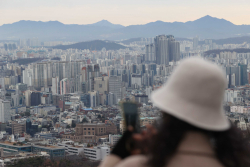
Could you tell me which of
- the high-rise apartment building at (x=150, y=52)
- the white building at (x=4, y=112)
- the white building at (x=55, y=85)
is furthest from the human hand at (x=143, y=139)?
the high-rise apartment building at (x=150, y=52)

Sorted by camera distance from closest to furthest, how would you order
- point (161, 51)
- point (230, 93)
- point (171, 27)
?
1. point (230, 93)
2. point (161, 51)
3. point (171, 27)

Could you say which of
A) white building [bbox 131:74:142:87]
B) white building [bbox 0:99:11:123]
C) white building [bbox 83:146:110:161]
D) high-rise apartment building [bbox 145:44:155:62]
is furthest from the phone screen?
Result: high-rise apartment building [bbox 145:44:155:62]

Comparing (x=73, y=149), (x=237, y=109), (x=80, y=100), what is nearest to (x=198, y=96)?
(x=73, y=149)

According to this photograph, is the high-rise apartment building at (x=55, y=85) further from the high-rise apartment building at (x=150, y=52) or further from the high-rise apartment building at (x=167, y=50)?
the high-rise apartment building at (x=150, y=52)

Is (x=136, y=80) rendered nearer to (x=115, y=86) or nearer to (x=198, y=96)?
(x=115, y=86)

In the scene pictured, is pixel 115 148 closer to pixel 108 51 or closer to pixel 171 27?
pixel 108 51

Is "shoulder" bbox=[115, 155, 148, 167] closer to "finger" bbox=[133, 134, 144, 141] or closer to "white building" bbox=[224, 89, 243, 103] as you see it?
"finger" bbox=[133, 134, 144, 141]

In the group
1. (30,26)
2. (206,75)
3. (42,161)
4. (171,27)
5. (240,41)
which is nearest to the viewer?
(206,75)

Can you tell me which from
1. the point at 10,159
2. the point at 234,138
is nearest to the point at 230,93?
the point at 10,159
